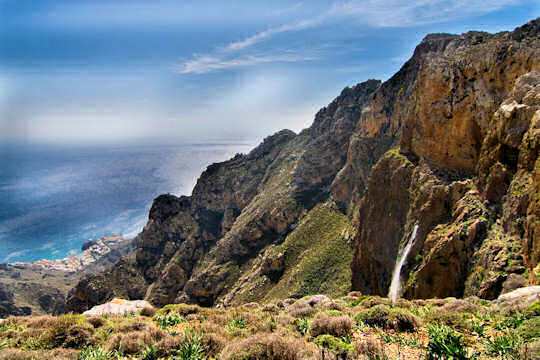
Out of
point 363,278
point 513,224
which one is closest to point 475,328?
point 513,224

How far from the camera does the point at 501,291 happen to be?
83.7ft

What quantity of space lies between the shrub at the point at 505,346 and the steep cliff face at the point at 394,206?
51.1 ft

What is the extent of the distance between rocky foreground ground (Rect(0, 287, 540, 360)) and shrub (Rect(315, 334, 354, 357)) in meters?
0.03

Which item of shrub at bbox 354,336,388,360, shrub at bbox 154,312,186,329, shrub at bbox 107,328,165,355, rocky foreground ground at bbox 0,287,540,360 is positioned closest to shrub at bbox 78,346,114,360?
rocky foreground ground at bbox 0,287,540,360

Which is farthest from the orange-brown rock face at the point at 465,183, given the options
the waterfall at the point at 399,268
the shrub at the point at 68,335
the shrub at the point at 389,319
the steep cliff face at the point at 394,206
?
the shrub at the point at 68,335

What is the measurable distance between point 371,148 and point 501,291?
2395 inches

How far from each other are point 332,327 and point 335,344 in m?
1.66

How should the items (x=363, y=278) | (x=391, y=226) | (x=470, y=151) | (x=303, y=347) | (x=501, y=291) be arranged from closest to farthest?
(x=303, y=347), (x=501, y=291), (x=470, y=151), (x=391, y=226), (x=363, y=278)

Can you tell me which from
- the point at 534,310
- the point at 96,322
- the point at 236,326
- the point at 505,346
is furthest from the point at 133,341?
the point at 534,310

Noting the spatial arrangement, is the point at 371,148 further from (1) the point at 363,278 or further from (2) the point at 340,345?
(2) the point at 340,345

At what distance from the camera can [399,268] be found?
143ft

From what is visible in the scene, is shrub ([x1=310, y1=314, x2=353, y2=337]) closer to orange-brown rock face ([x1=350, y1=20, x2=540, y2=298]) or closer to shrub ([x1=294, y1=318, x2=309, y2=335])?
shrub ([x1=294, y1=318, x2=309, y2=335])

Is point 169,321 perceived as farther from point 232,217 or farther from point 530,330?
point 232,217

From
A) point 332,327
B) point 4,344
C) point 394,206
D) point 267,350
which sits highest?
point 267,350
